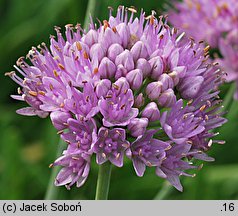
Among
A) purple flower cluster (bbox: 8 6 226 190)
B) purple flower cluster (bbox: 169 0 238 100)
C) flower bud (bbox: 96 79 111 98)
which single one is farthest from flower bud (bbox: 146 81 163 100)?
purple flower cluster (bbox: 169 0 238 100)

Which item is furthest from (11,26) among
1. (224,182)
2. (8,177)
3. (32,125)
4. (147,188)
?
(224,182)

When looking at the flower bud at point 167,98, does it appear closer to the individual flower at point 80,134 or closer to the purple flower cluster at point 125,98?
the purple flower cluster at point 125,98

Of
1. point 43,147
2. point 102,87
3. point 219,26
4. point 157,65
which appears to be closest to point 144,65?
point 157,65

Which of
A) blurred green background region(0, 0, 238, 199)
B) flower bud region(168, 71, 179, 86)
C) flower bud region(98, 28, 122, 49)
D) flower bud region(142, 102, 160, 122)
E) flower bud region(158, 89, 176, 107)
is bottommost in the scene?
flower bud region(142, 102, 160, 122)

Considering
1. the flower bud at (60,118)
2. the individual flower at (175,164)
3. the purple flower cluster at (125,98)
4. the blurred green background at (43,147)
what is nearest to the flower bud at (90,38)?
the purple flower cluster at (125,98)

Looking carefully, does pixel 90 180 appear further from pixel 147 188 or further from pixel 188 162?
pixel 188 162

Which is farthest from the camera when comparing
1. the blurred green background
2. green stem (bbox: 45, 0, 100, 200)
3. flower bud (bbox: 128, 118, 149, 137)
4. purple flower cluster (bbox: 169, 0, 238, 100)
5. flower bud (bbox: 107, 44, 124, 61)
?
the blurred green background

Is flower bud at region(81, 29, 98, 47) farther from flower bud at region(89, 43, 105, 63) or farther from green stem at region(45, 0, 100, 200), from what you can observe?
green stem at region(45, 0, 100, 200)

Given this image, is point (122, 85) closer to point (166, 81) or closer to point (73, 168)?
point (166, 81)

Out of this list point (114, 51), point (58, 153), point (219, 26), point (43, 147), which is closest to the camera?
point (114, 51)
